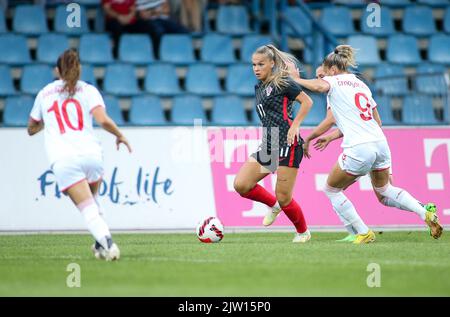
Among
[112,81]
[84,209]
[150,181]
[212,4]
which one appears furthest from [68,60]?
[212,4]

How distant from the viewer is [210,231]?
11.3m

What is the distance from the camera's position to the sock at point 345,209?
36.0 feet

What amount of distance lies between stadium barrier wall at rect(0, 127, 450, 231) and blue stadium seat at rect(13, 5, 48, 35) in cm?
452

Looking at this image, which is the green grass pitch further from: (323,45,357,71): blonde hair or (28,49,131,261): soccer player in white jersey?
(323,45,357,71): blonde hair

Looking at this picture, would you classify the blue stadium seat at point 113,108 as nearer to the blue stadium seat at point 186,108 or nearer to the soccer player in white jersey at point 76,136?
the blue stadium seat at point 186,108

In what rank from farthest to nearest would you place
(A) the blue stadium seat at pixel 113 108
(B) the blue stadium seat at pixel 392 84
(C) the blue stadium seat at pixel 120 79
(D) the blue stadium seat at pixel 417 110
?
(C) the blue stadium seat at pixel 120 79
(B) the blue stadium seat at pixel 392 84
(A) the blue stadium seat at pixel 113 108
(D) the blue stadium seat at pixel 417 110

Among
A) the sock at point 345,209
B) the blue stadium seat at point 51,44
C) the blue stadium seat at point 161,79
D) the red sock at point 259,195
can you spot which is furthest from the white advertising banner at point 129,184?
the blue stadium seat at point 51,44

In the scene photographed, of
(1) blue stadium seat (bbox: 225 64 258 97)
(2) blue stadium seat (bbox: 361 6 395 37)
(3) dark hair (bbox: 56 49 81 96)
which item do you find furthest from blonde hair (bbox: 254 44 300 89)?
(2) blue stadium seat (bbox: 361 6 395 37)

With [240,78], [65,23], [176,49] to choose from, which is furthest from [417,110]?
[65,23]

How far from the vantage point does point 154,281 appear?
7.80 m

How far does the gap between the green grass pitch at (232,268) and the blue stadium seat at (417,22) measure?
8599 millimetres

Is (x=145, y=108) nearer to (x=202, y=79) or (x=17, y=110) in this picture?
(x=202, y=79)

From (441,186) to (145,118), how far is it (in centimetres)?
526

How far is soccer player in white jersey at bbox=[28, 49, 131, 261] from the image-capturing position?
8.80m
